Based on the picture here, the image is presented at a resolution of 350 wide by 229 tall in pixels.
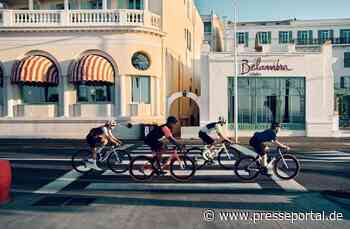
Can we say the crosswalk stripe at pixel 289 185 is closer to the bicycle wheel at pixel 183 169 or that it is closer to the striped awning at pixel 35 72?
the bicycle wheel at pixel 183 169

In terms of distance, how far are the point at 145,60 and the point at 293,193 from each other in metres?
18.7

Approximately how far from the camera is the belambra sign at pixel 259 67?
26.8m

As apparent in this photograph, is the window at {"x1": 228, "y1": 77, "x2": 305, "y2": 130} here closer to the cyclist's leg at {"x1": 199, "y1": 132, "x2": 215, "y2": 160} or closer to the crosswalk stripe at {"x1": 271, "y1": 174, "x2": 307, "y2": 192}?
the cyclist's leg at {"x1": 199, "y1": 132, "x2": 215, "y2": 160}

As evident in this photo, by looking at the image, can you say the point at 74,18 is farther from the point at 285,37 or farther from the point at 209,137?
the point at 285,37

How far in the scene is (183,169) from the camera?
10844 millimetres

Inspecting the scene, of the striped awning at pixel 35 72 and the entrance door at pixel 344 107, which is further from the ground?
the striped awning at pixel 35 72

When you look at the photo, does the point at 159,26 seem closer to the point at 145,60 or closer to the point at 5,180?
the point at 145,60

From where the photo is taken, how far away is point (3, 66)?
2609 cm

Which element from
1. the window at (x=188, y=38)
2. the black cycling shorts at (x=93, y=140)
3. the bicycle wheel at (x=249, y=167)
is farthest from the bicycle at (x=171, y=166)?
the window at (x=188, y=38)

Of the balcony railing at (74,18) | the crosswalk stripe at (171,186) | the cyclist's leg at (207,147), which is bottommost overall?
the crosswalk stripe at (171,186)

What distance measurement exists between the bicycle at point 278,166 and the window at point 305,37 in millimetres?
49697

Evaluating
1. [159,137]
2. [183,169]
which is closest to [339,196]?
[183,169]

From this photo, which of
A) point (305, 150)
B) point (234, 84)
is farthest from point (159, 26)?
point (305, 150)

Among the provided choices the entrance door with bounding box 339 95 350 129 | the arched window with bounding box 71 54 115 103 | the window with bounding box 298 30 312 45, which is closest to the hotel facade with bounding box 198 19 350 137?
the arched window with bounding box 71 54 115 103
